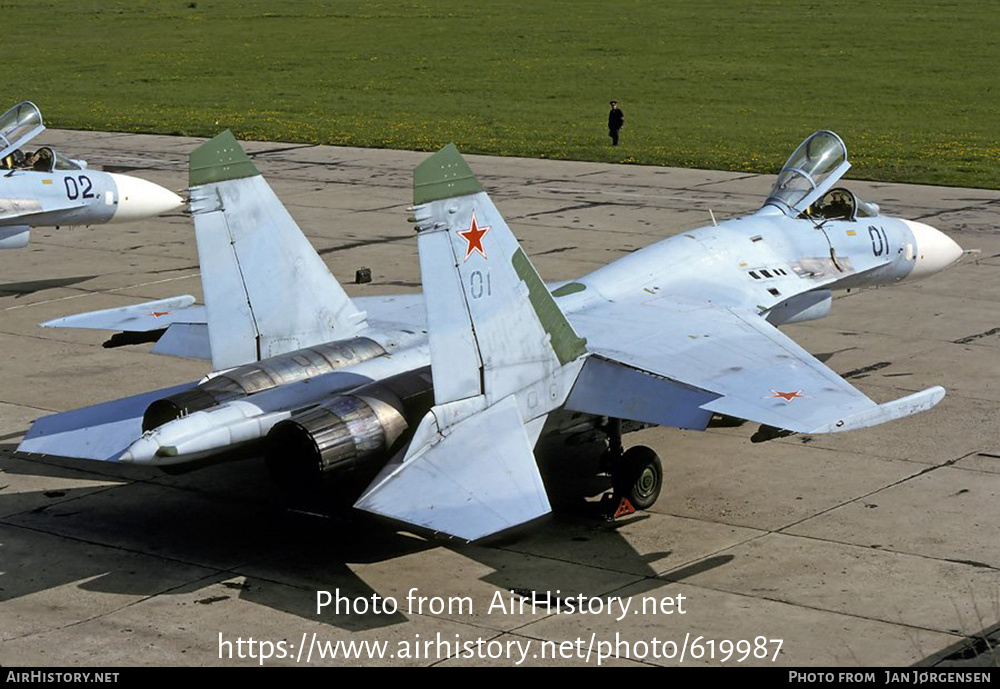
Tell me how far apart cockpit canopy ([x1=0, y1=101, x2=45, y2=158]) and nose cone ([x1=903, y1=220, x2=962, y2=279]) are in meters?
14.6

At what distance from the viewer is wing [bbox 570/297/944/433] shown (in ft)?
41.3

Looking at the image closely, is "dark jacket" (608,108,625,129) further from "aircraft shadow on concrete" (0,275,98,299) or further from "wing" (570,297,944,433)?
"wing" (570,297,944,433)

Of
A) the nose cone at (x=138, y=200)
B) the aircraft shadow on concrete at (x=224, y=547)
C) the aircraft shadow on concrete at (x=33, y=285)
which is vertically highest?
the nose cone at (x=138, y=200)

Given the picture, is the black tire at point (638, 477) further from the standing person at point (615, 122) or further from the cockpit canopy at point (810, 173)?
the standing person at point (615, 122)

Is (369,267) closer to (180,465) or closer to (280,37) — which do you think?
(180,465)

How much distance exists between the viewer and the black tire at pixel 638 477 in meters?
14.3

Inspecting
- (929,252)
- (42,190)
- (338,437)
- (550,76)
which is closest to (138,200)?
(42,190)

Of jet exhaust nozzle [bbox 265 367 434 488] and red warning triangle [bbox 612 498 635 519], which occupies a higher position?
jet exhaust nozzle [bbox 265 367 434 488]

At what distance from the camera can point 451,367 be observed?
12609 mm

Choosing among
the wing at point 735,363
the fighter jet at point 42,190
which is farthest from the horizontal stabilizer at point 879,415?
the fighter jet at point 42,190

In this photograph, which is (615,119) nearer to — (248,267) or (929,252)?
(929,252)

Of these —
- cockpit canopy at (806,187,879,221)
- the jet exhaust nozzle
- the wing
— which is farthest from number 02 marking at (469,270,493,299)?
cockpit canopy at (806,187,879,221)

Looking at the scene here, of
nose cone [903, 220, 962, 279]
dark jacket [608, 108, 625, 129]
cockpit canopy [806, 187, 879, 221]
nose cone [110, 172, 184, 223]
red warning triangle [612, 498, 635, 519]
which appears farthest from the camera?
dark jacket [608, 108, 625, 129]

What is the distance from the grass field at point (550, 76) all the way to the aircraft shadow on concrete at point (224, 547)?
2333 centimetres
